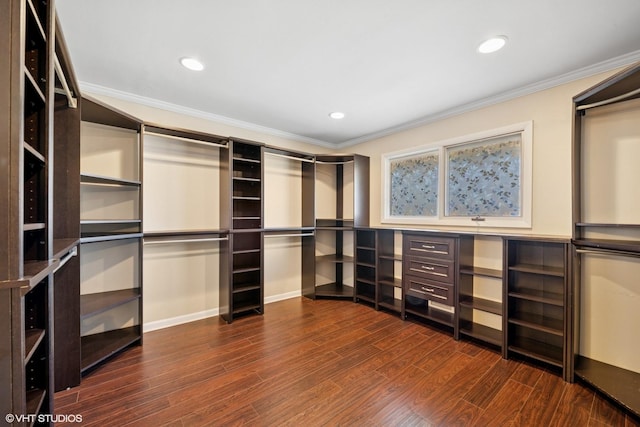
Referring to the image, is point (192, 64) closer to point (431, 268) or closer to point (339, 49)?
point (339, 49)

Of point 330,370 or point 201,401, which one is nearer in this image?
point 201,401

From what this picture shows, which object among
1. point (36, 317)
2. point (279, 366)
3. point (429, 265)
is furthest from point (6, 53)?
point (429, 265)

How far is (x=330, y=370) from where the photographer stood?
7.43 feet

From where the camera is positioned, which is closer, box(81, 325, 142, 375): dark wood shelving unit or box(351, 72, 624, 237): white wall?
box(81, 325, 142, 375): dark wood shelving unit

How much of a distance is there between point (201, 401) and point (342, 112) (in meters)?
3.18

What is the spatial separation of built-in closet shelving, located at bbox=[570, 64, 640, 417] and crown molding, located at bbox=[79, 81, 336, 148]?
10.9 ft

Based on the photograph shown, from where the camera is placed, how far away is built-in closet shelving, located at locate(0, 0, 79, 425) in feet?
2.82

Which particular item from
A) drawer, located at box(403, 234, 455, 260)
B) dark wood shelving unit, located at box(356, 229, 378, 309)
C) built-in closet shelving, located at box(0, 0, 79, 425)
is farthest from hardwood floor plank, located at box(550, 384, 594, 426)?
built-in closet shelving, located at box(0, 0, 79, 425)

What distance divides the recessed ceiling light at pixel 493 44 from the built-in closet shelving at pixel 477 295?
174cm

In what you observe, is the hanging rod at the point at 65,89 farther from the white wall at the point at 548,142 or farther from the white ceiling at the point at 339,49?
the white wall at the point at 548,142

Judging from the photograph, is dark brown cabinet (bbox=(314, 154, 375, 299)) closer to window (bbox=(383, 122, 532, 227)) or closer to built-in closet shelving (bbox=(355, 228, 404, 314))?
built-in closet shelving (bbox=(355, 228, 404, 314))

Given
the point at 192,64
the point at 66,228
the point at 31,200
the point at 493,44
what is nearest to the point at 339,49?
the point at 493,44

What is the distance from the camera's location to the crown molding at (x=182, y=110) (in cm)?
265

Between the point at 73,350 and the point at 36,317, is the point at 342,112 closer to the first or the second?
the point at 36,317
